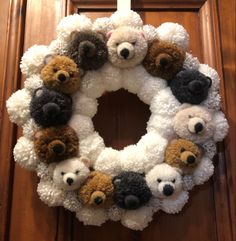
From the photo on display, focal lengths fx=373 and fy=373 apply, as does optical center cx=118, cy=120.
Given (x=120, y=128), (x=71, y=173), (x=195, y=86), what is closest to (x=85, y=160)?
(x=71, y=173)

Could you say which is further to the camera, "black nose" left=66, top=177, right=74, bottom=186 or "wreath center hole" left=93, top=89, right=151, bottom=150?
"wreath center hole" left=93, top=89, right=151, bottom=150

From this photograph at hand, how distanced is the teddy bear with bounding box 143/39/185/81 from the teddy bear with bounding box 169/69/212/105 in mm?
19

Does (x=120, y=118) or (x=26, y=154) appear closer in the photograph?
(x=26, y=154)

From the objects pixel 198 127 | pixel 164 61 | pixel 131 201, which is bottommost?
pixel 131 201

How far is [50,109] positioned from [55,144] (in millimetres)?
62

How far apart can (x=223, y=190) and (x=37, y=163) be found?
37 centimetres

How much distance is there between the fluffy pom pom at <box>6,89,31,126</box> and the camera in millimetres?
689

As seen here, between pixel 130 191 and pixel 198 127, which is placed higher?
pixel 198 127

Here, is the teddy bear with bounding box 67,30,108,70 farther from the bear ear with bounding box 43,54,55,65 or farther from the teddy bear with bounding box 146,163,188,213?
the teddy bear with bounding box 146,163,188,213

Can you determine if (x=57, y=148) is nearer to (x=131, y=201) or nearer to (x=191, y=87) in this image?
(x=131, y=201)

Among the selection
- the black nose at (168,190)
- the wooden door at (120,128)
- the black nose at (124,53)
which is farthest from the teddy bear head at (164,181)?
the black nose at (124,53)

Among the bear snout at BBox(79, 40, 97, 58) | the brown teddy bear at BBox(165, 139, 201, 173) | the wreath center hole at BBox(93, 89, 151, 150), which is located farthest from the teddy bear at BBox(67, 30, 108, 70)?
the brown teddy bear at BBox(165, 139, 201, 173)

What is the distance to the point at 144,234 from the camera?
0.74m

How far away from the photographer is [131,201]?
643mm
